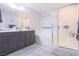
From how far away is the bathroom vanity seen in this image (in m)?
2.01

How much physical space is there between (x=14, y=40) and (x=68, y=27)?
4.69 feet

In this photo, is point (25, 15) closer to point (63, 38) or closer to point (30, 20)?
point (30, 20)

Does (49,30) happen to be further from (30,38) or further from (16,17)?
(16,17)

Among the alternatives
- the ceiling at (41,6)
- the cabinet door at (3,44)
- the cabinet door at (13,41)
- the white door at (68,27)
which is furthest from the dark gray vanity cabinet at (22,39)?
the white door at (68,27)

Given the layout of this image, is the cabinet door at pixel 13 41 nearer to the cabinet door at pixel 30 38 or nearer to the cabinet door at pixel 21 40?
the cabinet door at pixel 21 40

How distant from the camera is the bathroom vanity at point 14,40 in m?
2.01

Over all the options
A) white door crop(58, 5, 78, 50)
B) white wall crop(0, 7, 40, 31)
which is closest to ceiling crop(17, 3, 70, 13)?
white wall crop(0, 7, 40, 31)

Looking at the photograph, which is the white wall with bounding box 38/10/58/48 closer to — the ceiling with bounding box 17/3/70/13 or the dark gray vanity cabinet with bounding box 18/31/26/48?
the ceiling with bounding box 17/3/70/13

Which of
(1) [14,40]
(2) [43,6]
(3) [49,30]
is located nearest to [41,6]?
(2) [43,6]

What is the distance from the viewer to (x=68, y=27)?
2.29m

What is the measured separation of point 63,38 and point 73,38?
0.83 ft

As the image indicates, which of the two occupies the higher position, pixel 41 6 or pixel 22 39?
pixel 41 6

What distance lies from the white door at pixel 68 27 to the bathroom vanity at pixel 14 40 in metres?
0.75

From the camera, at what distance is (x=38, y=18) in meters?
2.01
